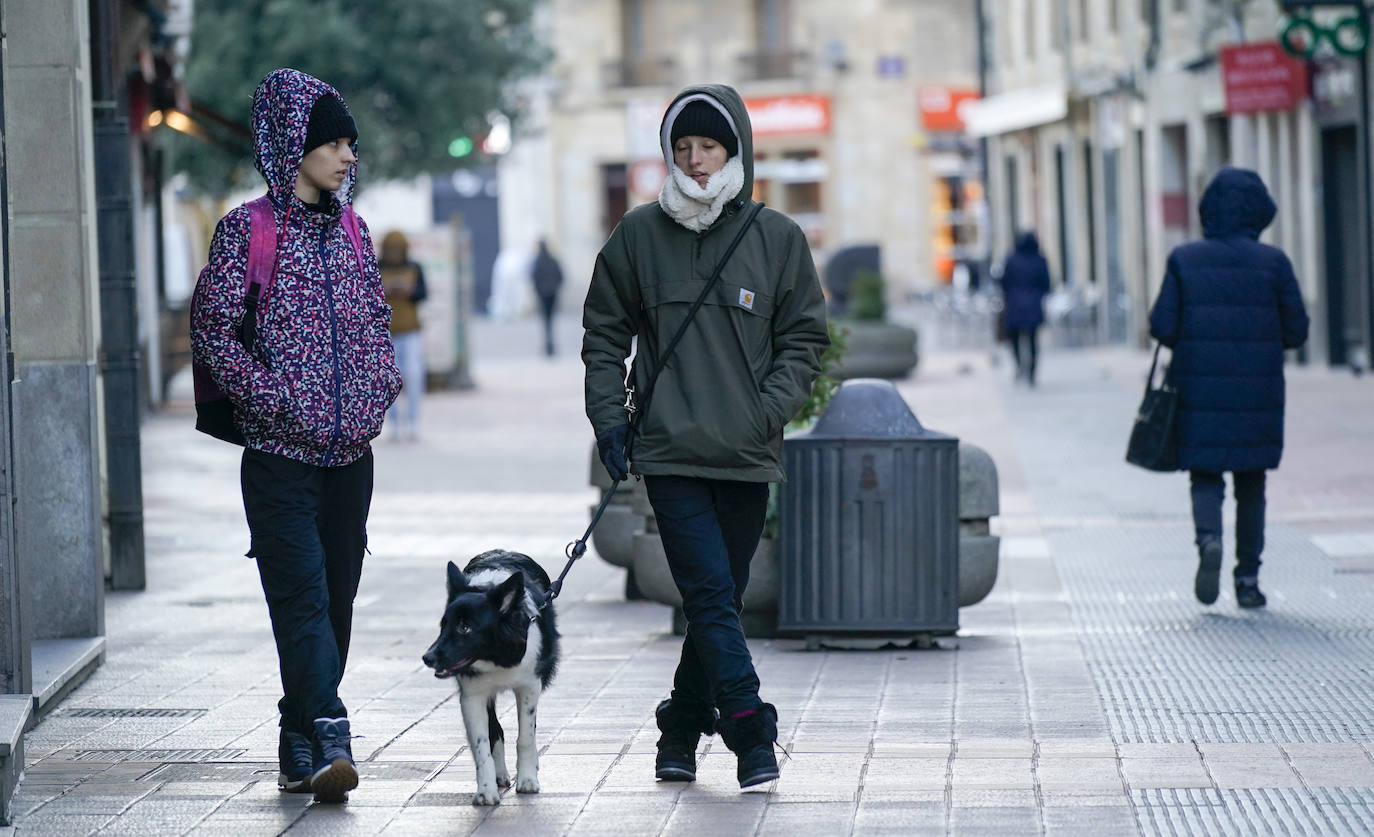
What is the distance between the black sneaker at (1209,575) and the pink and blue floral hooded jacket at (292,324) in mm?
4422

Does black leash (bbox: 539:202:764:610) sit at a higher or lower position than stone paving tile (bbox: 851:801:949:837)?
higher

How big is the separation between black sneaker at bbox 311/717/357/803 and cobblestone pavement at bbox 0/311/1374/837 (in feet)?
0.17

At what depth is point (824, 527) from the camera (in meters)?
8.56

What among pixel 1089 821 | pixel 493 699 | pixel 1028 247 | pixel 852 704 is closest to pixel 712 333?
pixel 493 699

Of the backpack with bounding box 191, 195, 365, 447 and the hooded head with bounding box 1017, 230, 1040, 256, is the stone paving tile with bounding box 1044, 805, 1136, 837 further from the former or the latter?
the hooded head with bounding box 1017, 230, 1040, 256

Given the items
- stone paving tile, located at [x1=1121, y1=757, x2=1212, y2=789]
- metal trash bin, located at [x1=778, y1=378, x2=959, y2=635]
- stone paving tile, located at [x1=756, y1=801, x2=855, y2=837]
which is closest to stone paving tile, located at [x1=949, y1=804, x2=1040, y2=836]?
stone paving tile, located at [x1=756, y1=801, x2=855, y2=837]

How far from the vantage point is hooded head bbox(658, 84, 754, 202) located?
19.5 ft

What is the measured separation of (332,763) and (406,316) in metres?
14.2

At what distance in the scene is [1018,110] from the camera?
3978cm

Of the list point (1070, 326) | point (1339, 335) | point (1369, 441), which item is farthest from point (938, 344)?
point (1369, 441)

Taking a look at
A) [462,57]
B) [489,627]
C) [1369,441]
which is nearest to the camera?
[489,627]

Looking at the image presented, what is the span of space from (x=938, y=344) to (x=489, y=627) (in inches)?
1217

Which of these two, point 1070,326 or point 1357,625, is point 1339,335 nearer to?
point 1070,326

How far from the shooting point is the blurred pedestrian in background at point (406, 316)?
65.1 feet
